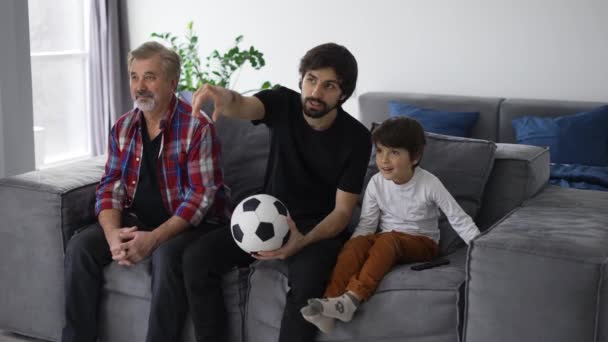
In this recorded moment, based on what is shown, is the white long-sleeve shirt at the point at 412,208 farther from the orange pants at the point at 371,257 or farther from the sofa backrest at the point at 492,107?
the sofa backrest at the point at 492,107

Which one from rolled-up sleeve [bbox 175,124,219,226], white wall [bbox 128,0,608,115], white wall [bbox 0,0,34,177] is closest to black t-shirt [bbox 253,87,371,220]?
rolled-up sleeve [bbox 175,124,219,226]

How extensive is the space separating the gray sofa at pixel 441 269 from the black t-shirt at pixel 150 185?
23cm

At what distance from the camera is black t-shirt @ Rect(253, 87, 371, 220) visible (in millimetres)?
2674

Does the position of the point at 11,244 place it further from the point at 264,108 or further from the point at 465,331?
the point at 465,331

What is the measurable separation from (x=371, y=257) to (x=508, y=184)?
2.30 feet

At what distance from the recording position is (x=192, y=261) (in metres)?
2.51

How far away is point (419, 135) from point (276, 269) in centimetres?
64

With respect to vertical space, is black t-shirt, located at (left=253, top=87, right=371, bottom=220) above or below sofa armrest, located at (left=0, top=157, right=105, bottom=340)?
above

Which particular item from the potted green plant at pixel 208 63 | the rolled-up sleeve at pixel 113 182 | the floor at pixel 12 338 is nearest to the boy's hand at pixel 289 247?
the rolled-up sleeve at pixel 113 182

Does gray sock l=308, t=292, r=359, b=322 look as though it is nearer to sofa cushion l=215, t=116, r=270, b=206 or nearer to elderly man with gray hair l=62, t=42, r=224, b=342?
elderly man with gray hair l=62, t=42, r=224, b=342

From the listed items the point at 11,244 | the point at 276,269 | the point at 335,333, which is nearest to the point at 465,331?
the point at 335,333

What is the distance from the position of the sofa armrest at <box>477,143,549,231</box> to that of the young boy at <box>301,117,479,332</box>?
0.29 metres

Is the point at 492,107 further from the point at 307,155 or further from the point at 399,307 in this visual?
the point at 399,307

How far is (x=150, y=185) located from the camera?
9.25 feet
